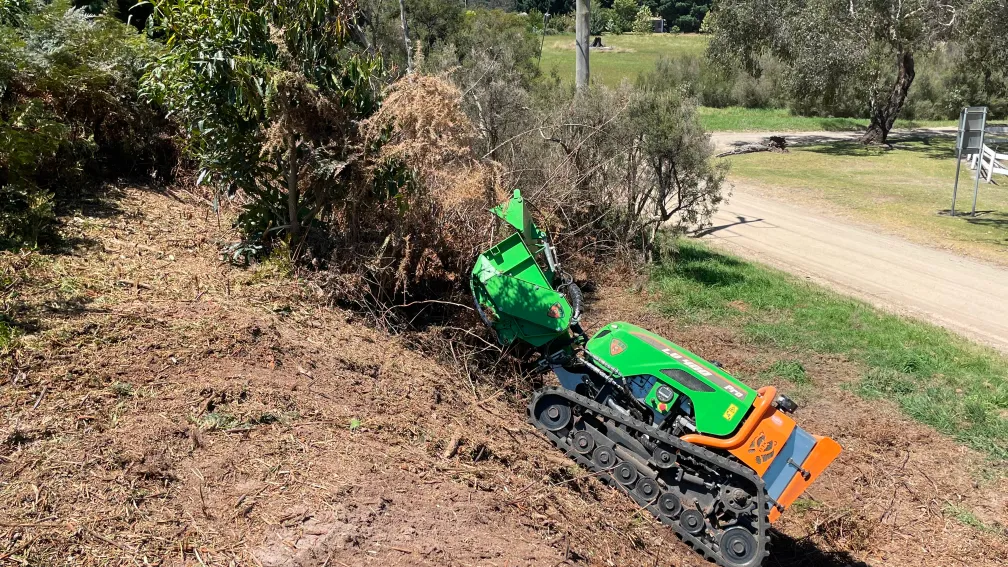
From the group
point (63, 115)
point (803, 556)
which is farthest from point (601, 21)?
point (803, 556)

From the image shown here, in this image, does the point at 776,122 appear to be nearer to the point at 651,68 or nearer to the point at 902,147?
the point at 902,147

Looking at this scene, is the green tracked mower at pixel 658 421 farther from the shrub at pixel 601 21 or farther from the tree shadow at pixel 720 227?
the shrub at pixel 601 21

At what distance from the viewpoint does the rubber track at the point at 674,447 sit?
5.31 metres

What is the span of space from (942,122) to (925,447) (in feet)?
122

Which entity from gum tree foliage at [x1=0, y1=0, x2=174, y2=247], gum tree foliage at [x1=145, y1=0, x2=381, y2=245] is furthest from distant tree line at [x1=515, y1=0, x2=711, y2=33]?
gum tree foliage at [x1=145, y1=0, x2=381, y2=245]

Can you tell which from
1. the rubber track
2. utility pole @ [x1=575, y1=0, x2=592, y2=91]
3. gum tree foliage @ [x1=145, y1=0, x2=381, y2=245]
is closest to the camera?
the rubber track

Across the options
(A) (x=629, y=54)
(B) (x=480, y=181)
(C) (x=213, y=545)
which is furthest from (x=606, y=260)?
(A) (x=629, y=54)

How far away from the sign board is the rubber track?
14.1 metres

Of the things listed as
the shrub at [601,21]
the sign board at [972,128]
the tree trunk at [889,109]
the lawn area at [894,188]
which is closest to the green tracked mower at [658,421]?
the lawn area at [894,188]

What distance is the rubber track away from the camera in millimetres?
5312

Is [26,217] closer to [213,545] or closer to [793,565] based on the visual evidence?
[213,545]

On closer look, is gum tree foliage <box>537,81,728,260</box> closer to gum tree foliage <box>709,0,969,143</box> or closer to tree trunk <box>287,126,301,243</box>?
tree trunk <box>287,126,301,243</box>

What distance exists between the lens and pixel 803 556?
6082 millimetres

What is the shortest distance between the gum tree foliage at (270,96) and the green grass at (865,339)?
5.51m
